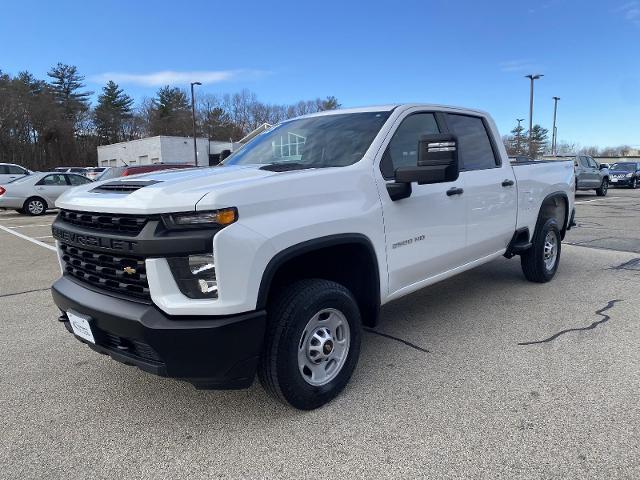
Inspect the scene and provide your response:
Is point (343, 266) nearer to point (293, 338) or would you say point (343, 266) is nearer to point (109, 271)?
point (293, 338)

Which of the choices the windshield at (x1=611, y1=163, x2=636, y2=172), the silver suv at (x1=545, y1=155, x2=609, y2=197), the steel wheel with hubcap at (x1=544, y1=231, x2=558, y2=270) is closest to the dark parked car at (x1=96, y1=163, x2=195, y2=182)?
the steel wheel with hubcap at (x1=544, y1=231, x2=558, y2=270)

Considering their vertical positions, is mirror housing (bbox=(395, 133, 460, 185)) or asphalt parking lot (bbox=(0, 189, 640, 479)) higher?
mirror housing (bbox=(395, 133, 460, 185))

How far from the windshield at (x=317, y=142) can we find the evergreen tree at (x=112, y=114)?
7598 centimetres

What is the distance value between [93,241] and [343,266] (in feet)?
5.21

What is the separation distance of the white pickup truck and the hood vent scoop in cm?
1

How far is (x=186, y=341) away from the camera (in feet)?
8.03

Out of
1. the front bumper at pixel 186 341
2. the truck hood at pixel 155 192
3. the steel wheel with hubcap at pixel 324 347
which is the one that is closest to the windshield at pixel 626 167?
the steel wheel with hubcap at pixel 324 347

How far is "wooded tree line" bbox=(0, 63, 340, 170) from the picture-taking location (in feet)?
196

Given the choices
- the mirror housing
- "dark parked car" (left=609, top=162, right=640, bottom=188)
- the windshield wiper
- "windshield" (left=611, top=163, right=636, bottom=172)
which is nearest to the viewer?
the mirror housing

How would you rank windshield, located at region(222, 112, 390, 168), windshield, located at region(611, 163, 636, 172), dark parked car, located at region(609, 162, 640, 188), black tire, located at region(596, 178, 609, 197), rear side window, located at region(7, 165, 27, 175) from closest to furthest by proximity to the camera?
windshield, located at region(222, 112, 390, 168) < black tire, located at region(596, 178, 609, 197) < rear side window, located at region(7, 165, 27, 175) < dark parked car, located at region(609, 162, 640, 188) < windshield, located at region(611, 163, 636, 172)

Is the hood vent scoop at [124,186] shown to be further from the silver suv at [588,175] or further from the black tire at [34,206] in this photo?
the silver suv at [588,175]

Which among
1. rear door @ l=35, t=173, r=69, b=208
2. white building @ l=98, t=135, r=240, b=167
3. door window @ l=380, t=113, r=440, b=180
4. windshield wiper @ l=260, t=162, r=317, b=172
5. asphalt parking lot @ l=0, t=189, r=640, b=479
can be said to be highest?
white building @ l=98, t=135, r=240, b=167

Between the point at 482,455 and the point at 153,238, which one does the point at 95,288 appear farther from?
the point at 482,455

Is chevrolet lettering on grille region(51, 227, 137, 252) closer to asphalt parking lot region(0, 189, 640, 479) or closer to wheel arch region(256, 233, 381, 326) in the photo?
wheel arch region(256, 233, 381, 326)
